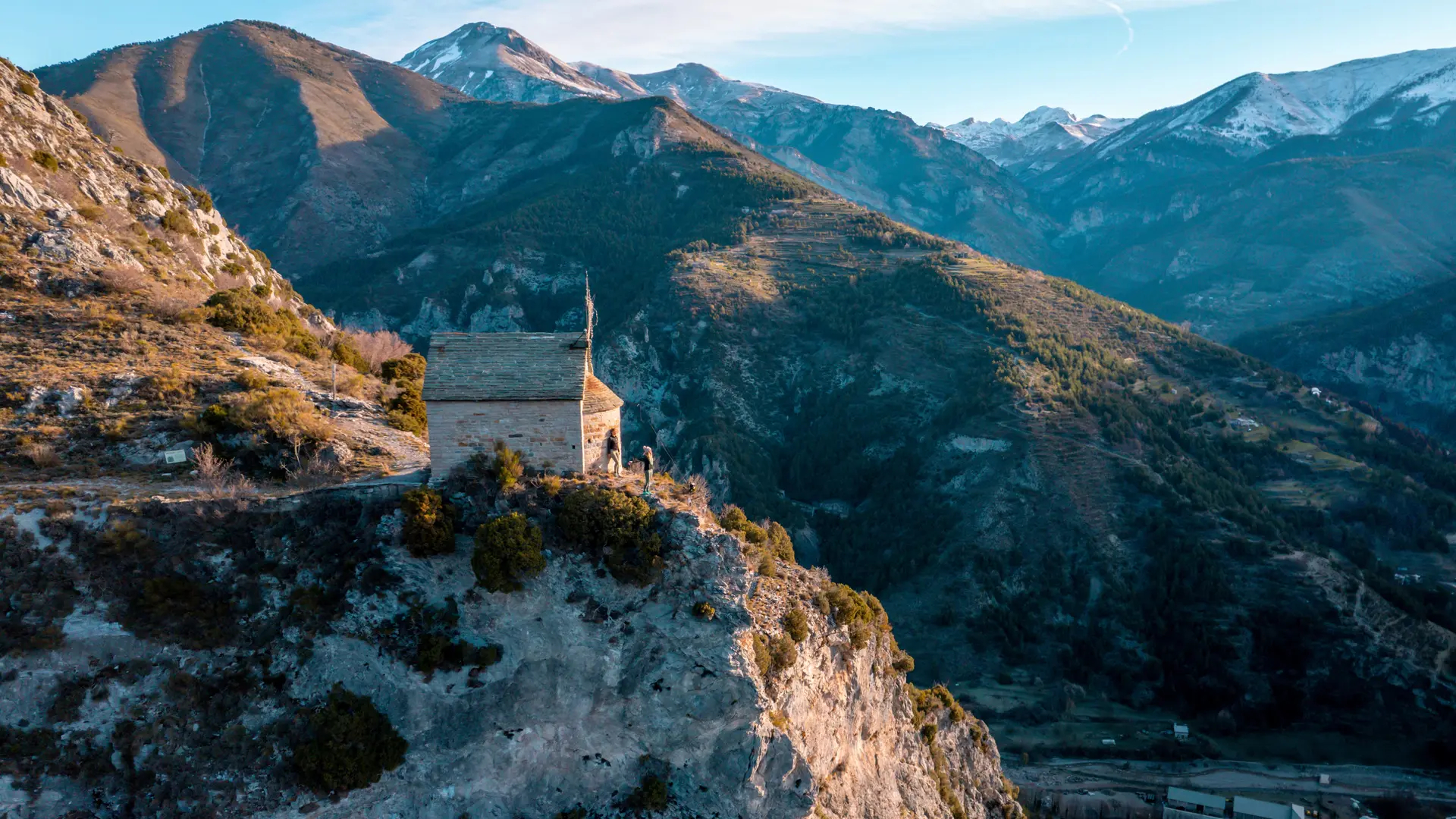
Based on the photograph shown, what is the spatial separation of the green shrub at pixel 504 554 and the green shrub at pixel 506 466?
1461 millimetres

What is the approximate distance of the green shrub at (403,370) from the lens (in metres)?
41.2

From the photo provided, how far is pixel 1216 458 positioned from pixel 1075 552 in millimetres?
26466

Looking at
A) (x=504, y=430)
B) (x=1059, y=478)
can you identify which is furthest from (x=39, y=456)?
(x=1059, y=478)

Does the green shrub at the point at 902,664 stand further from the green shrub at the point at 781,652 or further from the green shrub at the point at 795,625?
the green shrub at the point at 781,652

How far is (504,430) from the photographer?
26344mm

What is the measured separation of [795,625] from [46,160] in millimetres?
47763

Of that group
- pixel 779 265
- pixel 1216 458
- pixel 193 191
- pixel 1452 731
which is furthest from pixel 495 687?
pixel 779 265

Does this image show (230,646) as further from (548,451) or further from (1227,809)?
(1227,809)

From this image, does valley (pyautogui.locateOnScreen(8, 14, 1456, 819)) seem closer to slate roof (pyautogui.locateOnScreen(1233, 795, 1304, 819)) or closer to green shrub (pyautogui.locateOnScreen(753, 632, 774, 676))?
green shrub (pyautogui.locateOnScreen(753, 632, 774, 676))

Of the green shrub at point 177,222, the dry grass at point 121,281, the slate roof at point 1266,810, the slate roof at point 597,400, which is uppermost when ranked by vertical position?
the green shrub at point 177,222

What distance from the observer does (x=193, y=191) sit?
5559 cm

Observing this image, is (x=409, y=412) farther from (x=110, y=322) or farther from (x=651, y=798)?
(x=651, y=798)

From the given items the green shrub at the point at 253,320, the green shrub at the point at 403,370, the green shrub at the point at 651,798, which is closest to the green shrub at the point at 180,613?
the green shrub at the point at 651,798

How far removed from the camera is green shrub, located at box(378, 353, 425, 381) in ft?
135
